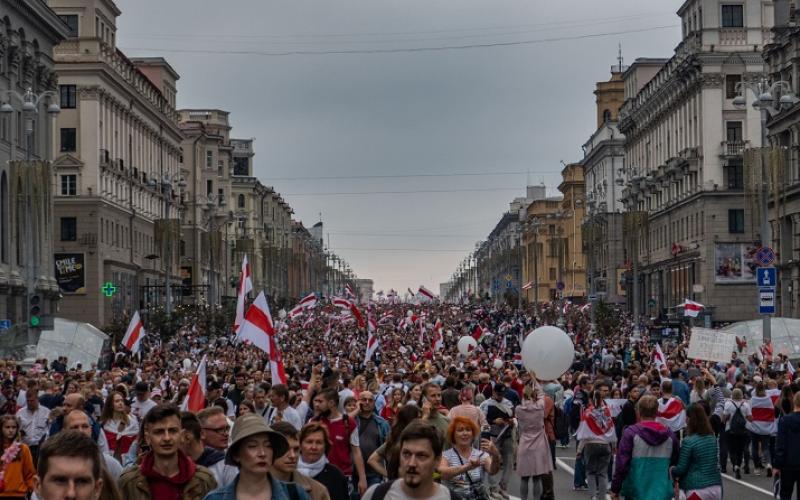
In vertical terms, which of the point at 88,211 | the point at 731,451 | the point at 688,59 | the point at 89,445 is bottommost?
the point at 731,451

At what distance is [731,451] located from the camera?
2361 cm

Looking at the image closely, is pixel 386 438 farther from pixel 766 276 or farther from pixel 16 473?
A: pixel 766 276

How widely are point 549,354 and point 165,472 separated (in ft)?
38.9

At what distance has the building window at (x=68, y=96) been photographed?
8381 centimetres

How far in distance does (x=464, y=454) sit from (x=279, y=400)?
4.69 meters

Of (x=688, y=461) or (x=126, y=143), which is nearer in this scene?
(x=688, y=461)

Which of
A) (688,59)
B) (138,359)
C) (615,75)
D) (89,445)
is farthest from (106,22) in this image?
(89,445)

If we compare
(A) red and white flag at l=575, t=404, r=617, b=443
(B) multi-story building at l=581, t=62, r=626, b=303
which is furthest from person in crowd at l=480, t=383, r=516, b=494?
(B) multi-story building at l=581, t=62, r=626, b=303

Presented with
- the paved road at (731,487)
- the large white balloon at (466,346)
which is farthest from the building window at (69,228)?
the paved road at (731,487)

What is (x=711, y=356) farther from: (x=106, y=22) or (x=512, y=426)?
(x=106, y=22)

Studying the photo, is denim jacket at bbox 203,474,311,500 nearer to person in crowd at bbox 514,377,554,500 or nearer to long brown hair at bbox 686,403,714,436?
long brown hair at bbox 686,403,714,436

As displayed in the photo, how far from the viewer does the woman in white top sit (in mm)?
23406

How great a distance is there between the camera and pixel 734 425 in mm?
23297

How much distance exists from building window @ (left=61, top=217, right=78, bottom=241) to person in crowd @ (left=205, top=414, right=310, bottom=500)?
250 ft
